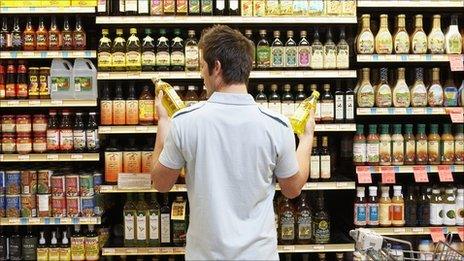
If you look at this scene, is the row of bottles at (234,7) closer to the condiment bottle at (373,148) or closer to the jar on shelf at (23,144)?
the condiment bottle at (373,148)

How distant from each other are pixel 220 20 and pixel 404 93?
51.5 inches

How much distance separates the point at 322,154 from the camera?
3.94 m

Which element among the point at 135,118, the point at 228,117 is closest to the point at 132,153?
the point at 135,118

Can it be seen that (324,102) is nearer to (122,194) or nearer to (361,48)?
(361,48)

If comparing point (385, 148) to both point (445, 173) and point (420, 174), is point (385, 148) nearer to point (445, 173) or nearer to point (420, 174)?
point (420, 174)

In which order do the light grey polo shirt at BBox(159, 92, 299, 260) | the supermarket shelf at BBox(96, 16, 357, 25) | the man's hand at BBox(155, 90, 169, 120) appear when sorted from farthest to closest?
1. the supermarket shelf at BBox(96, 16, 357, 25)
2. the man's hand at BBox(155, 90, 169, 120)
3. the light grey polo shirt at BBox(159, 92, 299, 260)

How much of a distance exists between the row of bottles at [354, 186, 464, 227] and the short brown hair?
6.91 ft

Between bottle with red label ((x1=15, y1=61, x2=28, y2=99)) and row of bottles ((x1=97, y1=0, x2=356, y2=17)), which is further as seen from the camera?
bottle with red label ((x1=15, y1=61, x2=28, y2=99))

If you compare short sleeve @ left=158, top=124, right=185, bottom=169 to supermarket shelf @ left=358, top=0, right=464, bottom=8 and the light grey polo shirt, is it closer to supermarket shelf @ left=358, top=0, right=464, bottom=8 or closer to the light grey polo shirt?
the light grey polo shirt

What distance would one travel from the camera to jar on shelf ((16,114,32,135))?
3.98 m

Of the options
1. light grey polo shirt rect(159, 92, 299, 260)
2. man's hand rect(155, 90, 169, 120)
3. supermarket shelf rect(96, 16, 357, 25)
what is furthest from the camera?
supermarket shelf rect(96, 16, 357, 25)

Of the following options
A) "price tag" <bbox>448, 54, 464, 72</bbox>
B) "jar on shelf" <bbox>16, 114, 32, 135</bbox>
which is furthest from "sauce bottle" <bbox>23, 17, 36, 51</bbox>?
"price tag" <bbox>448, 54, 464, 72</bbox>

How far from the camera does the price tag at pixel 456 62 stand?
3873 millimetres

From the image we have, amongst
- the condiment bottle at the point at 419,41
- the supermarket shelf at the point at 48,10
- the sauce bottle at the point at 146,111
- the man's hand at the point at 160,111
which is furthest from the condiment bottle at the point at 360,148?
the supermarket shelf at the point at 48,10
